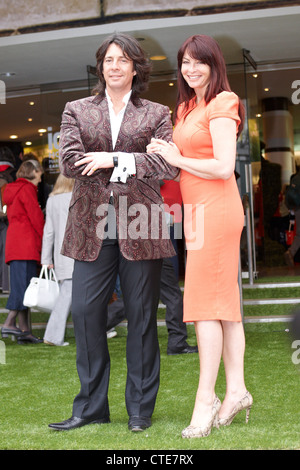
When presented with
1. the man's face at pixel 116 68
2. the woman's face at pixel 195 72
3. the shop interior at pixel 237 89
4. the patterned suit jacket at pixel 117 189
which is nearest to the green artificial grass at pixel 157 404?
the patterned suit jacket at pixel 117 189

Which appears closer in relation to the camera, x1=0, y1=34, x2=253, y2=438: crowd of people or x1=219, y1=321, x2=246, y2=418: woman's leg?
x1=0, y1=34, x2=253, y2=438: crowd of people

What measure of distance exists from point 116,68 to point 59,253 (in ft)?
10.8

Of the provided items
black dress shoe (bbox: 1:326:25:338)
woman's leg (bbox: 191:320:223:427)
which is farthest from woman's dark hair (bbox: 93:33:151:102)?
black dress shoe (bbox: 1:326:25:338)

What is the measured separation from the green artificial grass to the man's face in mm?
1278

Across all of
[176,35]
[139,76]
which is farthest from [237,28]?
[139,76]

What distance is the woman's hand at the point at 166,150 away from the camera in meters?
2.71

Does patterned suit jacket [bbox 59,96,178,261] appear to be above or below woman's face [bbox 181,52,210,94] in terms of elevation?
below

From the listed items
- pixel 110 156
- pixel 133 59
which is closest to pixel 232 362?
pixel 110 156

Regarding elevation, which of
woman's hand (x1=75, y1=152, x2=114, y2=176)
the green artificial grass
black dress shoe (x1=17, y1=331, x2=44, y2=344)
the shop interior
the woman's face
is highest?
the shop interior

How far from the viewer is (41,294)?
5766mm

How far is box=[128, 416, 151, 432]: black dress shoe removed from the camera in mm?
2824

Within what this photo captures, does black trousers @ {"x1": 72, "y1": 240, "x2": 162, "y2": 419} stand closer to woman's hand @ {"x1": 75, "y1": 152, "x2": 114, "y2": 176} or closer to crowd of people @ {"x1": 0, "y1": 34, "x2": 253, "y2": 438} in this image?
crowd of people @ {"x1": 0, "y1": 34, "x2": 253, "y2": 438}

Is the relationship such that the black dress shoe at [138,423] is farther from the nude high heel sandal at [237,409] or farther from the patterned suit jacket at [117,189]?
the patterned suit jacket at [117,189]

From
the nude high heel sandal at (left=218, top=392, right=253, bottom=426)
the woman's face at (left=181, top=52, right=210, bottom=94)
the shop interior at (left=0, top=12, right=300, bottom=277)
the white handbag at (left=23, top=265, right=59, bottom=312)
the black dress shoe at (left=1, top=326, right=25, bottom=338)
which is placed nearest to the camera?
the woman's face at (left=181, top=52, right=210, bottom=94)
